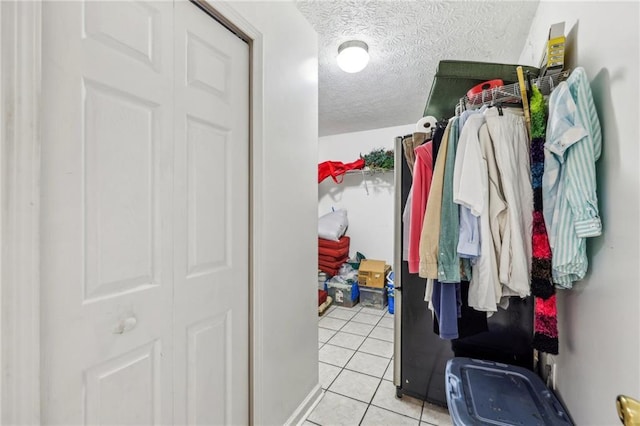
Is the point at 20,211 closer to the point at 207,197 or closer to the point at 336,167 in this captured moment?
the point at 207,197

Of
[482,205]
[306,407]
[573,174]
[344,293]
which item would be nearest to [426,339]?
[306,407]

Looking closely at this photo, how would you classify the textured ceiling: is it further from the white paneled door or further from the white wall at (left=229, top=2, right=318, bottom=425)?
the white paneled door

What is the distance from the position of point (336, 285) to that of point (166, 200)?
2.80 meters

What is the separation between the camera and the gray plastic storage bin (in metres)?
3.38

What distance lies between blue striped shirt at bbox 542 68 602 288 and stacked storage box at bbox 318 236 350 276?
283 centimetres

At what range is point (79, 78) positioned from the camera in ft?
2.47

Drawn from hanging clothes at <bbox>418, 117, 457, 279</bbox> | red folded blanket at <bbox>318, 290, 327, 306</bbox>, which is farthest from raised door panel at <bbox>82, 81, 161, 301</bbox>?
red folded blanket at <bbox>318, 290, 327, 306</bbox>

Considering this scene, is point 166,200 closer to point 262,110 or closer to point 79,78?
point 79,78

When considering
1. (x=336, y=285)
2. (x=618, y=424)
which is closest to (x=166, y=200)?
(x=618, y=424)

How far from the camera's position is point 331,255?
12.0 ft

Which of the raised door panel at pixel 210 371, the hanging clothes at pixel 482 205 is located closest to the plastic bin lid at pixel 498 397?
the hanging clothes at pixel 482 205

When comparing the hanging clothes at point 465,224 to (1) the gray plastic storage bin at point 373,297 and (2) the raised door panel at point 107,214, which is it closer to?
(2) the raised door panel at point 107,214

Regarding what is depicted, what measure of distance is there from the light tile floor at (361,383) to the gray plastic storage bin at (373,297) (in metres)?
0.41

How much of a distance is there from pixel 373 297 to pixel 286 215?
2361mm
